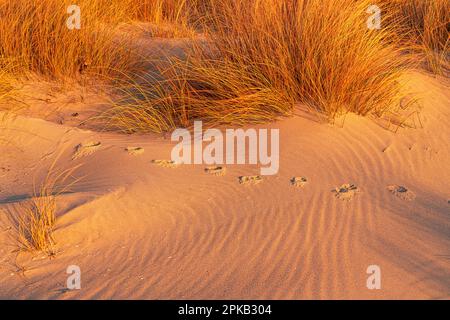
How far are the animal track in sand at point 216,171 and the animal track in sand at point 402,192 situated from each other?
3.77 feet

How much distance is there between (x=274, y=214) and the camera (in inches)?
140

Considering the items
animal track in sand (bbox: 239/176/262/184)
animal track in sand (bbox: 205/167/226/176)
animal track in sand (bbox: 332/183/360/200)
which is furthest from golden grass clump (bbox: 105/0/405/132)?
animal track in sand (bbox: 332/183/360/200)

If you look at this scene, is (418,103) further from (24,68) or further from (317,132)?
(24,68)

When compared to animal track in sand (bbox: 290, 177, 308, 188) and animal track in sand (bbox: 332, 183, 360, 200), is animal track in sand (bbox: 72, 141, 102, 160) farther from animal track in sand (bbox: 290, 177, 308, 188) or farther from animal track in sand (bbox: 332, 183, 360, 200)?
animal track in sand (bbox: 332, 183, 360, 200)

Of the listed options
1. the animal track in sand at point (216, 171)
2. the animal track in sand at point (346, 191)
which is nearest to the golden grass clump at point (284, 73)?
the animal track in sand at point (216, 171)

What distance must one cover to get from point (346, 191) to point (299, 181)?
32 cm

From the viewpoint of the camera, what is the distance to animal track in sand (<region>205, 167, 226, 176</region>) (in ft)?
13.2

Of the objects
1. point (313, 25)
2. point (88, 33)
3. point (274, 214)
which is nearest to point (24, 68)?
point (88, 33)

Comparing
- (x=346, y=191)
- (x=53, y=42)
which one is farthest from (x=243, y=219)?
(x=53, y=42)

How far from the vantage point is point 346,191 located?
3.82 metres

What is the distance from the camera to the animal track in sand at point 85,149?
4371 mm

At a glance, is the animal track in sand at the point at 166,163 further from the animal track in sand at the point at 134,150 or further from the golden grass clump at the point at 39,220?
the golden grass clump at the point at 39,220

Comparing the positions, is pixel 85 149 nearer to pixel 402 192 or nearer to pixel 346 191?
pixel 346 191

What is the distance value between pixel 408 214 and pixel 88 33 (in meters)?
3.67
